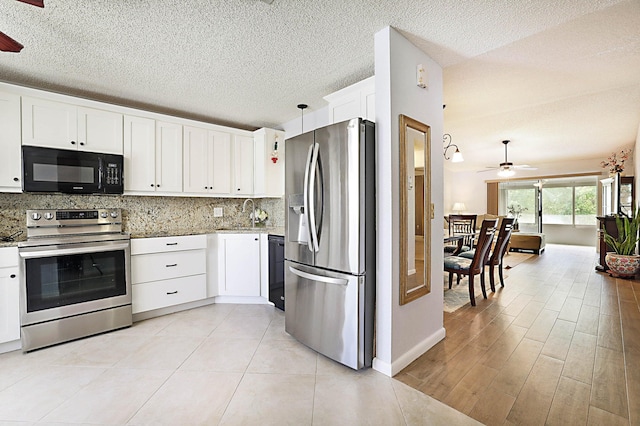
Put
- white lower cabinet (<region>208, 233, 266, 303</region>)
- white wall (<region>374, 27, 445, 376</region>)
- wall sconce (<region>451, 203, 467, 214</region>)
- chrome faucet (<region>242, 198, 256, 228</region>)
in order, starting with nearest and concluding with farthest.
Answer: white wall (<region>374, 27, 445, 376</region>) < white lower cabinet (<region>208, 233, 266, 303</region>) < chrome faucet (<region>242, 198, 256, 228</region>) < wall sconce (<region>451, 203, 467, 214</region>)

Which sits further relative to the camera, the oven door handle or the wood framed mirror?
the oven door handle

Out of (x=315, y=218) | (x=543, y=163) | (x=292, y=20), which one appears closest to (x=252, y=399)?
(x=315, y=218)

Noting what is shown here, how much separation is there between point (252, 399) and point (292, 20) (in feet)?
7.64

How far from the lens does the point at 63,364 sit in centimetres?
223

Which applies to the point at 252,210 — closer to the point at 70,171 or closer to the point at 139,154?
the point at 139,154

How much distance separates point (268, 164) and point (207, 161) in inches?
30.0

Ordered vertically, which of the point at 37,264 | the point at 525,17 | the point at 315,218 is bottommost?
the point at 37,264

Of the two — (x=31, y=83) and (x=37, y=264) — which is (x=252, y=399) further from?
(x=31, y=83)

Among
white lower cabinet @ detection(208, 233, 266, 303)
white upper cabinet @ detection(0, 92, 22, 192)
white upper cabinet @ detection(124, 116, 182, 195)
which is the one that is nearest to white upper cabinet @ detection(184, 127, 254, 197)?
white upper cabinet @ detection(124, 116, 182, 195)

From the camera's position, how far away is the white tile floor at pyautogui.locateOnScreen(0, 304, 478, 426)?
1663mm

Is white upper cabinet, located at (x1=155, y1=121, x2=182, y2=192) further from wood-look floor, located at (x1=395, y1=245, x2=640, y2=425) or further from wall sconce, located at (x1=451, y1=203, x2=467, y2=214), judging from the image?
wall sconce, located at (x1=451, y1=203, x2=467, y2=214)

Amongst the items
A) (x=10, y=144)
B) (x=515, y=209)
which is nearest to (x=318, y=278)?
(x=10, y=144)

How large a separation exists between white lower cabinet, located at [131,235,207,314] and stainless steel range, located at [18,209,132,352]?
0.11 m

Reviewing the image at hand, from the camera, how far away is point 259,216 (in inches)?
171
